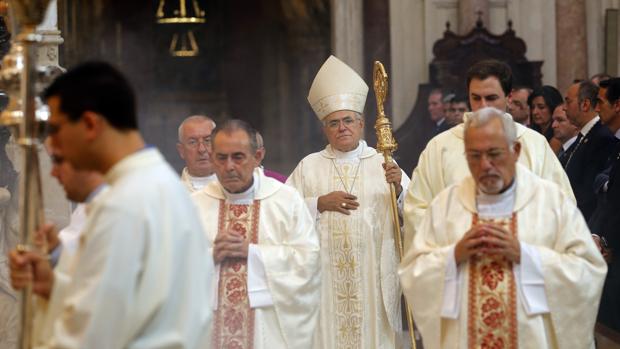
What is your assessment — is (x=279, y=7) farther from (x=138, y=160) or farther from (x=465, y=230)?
(x=138, y=160)

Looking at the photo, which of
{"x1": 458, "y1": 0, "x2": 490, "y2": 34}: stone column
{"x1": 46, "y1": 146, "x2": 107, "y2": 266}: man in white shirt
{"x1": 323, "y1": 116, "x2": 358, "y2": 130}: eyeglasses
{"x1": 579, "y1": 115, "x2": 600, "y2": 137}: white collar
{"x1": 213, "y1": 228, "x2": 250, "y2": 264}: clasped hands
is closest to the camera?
{"x1": 46, "y1": 146, "x2": 107, "y2": 266}: man in white shirt

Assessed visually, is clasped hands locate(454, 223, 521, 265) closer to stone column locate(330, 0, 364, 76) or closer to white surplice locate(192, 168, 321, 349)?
white surplice locate(192, 168, 321, 349)

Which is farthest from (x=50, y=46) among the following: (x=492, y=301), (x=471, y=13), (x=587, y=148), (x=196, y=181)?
(x=471, y=13)

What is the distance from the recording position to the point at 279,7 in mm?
21031

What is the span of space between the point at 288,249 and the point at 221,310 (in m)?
0.43

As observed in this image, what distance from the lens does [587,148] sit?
8.78 m

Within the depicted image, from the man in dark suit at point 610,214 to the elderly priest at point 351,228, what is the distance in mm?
1184

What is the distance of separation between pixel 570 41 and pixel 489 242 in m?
8.73

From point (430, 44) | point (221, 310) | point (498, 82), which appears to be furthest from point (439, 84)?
point (221, 310)

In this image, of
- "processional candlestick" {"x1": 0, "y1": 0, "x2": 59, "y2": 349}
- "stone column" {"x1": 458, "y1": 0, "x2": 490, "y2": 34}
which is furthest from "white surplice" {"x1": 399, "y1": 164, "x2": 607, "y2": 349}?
"stone column" {"x1": 458, "y1": 0, "x2": 490, "y2": 34}

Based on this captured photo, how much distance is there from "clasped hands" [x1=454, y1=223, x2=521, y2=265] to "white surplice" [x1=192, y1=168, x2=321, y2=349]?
1.18 m

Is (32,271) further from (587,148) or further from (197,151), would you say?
(587,148)

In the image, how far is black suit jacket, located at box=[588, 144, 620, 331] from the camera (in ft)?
26.0

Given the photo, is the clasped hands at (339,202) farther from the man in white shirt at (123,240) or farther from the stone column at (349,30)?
the stone column at (349,30)
